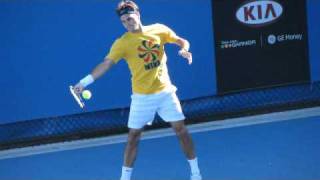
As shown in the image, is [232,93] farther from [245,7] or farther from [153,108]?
[153,108]

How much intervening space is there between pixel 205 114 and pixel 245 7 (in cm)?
123

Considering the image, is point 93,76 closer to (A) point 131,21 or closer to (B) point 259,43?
(A) point 131,21

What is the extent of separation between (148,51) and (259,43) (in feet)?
7.99

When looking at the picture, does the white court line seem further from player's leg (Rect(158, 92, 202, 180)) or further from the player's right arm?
the player's right arm

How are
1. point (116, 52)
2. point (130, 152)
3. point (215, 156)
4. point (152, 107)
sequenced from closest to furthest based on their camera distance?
point (116, 52) → point (152, 107) → point (130, 152) → point (215, 156)

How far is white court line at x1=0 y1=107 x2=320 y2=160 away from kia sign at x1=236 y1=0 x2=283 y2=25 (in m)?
1.02

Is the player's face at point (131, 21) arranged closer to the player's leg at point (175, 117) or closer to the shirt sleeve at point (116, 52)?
the shirt sleeve at point (116, 52)

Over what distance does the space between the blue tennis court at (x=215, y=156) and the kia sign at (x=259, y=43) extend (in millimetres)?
452

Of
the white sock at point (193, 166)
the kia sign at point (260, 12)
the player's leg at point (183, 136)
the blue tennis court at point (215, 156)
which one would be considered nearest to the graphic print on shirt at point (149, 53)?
the player's leg at point (183, 136)

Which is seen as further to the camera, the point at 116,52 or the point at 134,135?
the point at 134,135

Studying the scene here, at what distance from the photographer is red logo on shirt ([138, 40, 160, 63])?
530 centimetres

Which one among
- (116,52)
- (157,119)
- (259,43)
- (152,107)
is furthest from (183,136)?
(259,43)

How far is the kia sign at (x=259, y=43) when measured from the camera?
731cm

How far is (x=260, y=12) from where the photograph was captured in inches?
291
